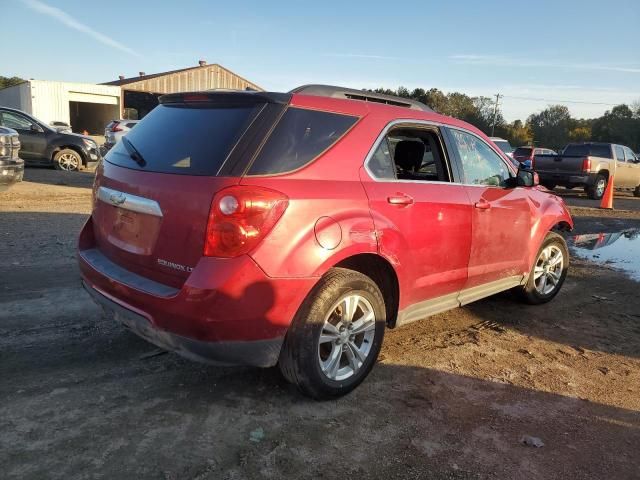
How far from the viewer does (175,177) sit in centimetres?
285

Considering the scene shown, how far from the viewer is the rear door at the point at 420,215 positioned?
3.32m

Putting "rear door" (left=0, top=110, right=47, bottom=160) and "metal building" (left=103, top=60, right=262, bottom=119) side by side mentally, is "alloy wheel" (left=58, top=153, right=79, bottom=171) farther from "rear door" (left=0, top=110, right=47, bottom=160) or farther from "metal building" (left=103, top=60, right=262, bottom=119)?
"metal building" (left=103, top=60, right=262, bottom=119)

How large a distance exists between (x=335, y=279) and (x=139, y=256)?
1166 millimetres

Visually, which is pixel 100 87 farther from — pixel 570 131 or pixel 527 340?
pixel 570 131

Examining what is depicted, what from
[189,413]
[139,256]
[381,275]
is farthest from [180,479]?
[381,275]

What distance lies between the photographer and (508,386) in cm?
354

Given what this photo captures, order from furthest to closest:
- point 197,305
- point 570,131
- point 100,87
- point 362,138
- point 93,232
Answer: point 570,131 → point 100,87 → point 93,232 → point 362,138 → point 197,305

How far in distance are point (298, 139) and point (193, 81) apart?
1532 inches

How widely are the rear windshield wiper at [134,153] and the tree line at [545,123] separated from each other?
59.4 m

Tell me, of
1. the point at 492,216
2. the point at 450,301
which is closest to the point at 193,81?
the point at 492,216

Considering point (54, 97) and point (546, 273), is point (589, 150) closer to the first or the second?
point (546, 273)

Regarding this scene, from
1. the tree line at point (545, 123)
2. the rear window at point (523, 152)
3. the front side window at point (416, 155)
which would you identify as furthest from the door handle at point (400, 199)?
the tree line at point (545, 123)

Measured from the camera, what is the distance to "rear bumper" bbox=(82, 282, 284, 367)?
2.70m

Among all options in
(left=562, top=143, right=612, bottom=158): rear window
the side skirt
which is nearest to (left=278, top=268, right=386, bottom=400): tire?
the side skirt
